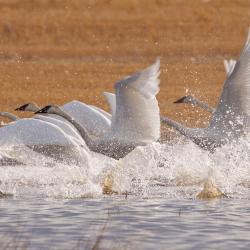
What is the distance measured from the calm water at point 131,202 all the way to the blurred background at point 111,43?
36.4 ft

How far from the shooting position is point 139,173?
42.2 ft

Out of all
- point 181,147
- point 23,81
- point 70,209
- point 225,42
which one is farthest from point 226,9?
point 70,209

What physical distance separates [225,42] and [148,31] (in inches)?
A: 99.2

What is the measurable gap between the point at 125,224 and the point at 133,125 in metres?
2.42

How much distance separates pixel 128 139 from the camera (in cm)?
1202

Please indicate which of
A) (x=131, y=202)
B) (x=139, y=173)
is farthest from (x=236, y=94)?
(x=131, y=202)

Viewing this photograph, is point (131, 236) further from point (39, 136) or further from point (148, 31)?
point (148, 31)

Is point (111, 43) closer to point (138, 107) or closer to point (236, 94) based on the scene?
point (236, 94)

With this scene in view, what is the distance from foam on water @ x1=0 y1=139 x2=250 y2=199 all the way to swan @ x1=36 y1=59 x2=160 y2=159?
0.88 ft

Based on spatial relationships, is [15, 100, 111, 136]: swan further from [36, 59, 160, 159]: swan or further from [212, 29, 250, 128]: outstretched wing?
[212, 29, 250, 128]: outstretched wing

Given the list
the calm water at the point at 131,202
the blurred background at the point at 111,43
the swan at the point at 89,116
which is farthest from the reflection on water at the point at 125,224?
the blurred background at the point at 111,43

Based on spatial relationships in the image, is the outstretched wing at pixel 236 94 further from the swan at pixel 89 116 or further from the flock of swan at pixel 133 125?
the swan at pixel 89 116

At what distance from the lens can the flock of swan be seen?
1158cm

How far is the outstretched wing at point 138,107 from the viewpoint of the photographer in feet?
36.7
